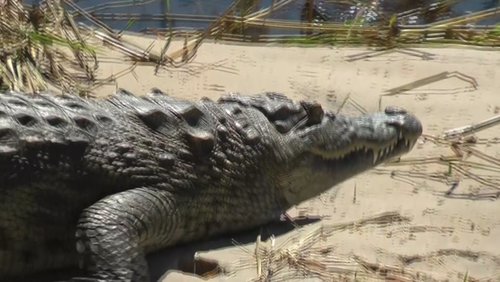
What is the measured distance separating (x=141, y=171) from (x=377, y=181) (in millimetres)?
1261

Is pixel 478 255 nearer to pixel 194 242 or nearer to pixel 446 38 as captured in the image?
pixel 194 242

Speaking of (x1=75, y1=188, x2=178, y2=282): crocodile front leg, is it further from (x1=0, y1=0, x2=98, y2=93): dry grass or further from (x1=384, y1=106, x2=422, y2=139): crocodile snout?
(x1=0, y1=0, x2=98, y2=93): dry grass

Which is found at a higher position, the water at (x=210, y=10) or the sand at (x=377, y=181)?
the water at (x=210, y=10)

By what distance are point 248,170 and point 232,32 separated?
2.53 m

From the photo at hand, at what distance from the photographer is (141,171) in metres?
3.85

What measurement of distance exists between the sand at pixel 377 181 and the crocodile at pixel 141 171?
14 centimetres

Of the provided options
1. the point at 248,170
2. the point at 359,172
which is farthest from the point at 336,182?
the point at 248,170

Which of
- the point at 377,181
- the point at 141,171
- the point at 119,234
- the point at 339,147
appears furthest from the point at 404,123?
the point at 119,234

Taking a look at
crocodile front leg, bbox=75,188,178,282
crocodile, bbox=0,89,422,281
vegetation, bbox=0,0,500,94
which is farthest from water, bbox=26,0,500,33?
crocodile front leg, bbox=75,188,178,282

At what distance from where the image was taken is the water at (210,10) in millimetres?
7355

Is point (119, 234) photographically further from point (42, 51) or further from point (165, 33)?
point (165, 33)

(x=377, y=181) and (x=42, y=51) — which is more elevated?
(x=42, y=51)

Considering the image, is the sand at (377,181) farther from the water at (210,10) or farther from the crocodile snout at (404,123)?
the water at (210,10)

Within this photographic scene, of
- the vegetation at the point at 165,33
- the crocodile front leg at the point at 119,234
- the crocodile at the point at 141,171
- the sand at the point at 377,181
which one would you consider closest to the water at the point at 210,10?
the vegetation at the point at 165,33
